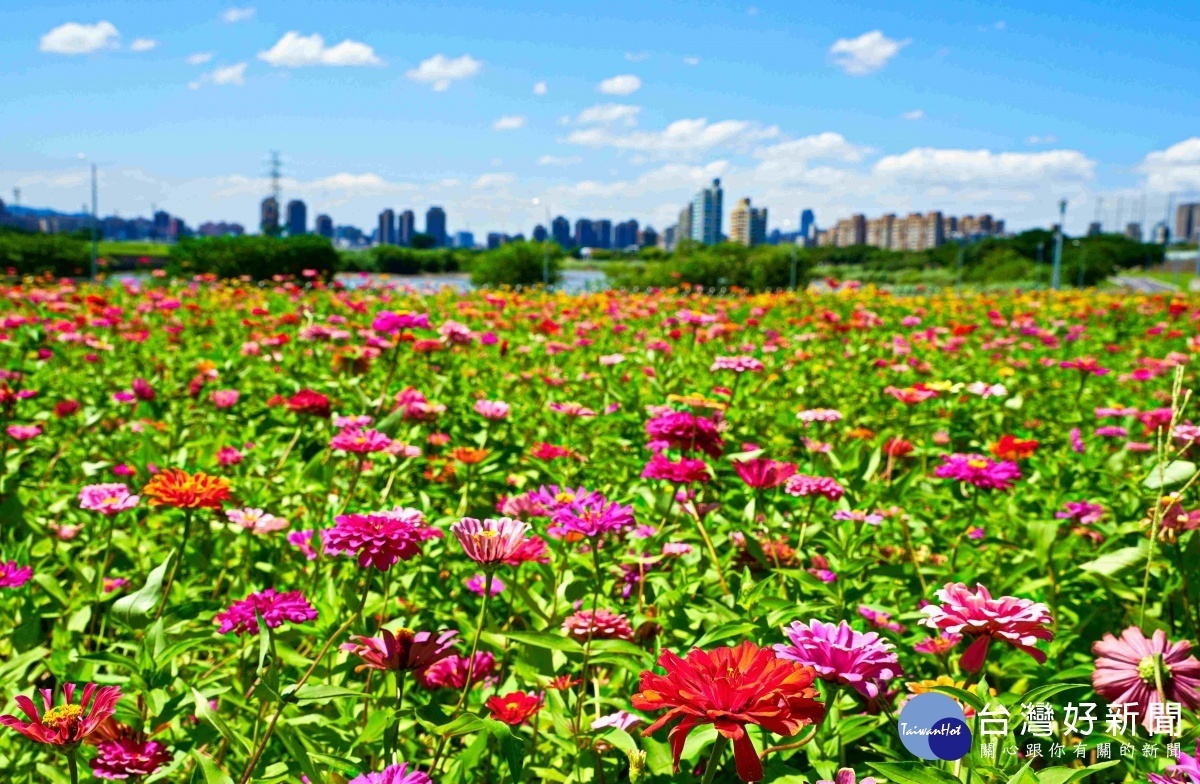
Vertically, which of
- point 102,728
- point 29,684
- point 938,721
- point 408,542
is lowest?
point 29,684

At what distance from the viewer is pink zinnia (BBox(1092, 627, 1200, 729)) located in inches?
40.3

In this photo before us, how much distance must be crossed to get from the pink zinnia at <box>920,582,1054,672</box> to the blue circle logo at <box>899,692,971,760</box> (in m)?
0.06

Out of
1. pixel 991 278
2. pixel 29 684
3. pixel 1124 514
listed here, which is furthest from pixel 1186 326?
pixel 991 278

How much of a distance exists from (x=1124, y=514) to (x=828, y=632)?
4.81 feet

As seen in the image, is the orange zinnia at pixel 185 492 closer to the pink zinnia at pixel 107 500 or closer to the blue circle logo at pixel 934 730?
the pink zinnia at pixel 107 500

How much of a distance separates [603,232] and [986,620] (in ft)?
391

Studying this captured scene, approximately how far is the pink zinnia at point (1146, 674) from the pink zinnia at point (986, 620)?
20cm

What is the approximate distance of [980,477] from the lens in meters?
1.75

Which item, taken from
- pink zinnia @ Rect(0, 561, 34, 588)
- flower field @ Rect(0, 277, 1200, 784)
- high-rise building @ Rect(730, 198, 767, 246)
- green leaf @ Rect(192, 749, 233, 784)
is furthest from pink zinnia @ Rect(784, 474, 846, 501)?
high-rise building @ Rect(730, 198, 767, 246)

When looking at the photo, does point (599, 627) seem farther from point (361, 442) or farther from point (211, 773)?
point (361, 442)

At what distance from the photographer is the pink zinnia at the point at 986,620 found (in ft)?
2.91

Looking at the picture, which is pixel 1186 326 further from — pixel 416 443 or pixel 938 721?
pixel 938 721

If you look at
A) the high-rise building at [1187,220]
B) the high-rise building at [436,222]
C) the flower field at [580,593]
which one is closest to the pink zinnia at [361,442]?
the flower field at [580,593]

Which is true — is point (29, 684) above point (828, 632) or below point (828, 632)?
below
